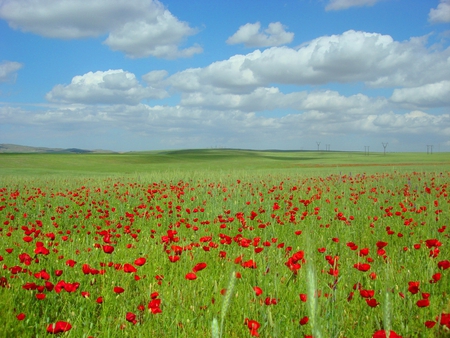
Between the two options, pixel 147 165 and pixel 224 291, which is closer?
pixel 224 291

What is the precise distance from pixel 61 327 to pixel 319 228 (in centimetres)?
555

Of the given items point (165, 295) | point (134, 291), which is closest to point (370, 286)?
point (165, 295)

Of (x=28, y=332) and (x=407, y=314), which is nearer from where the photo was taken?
(x=28, y=332)

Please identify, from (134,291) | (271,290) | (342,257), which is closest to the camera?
(271,290)

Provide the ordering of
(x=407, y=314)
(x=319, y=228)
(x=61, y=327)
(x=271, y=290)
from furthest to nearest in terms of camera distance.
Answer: (x=319, y=228)
(x=271, y=290)
(x=407, y=314)
(x=61, y=327)

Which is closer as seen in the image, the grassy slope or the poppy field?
the poppy field

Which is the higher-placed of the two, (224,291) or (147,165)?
(224,291)

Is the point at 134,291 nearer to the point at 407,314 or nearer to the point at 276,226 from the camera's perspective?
the point at 407,314

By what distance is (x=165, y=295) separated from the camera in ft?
11.5

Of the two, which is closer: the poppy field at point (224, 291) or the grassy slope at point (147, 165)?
the poppy field at point (224, 291)

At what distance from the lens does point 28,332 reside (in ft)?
9.17

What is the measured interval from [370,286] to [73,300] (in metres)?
2.83

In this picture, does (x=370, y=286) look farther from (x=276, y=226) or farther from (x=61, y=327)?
(x=276, y=226)

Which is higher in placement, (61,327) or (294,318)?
(61,327)
